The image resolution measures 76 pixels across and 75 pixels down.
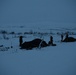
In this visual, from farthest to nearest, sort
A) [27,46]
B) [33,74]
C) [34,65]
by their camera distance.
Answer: [27,46]
[34,65]
[33,74]

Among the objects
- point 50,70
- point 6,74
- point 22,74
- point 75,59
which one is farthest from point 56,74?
point 75,59

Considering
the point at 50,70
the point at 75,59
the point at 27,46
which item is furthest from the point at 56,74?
the point at 27,46

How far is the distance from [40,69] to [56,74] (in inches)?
28.9

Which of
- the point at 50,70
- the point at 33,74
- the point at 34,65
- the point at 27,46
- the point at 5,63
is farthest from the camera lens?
the point at 27,46

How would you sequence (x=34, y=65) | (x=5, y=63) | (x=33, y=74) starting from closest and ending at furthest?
(x=33, y=74) → (x=34, y=65) → (x=5, y=63)

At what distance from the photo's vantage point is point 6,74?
6738 mm

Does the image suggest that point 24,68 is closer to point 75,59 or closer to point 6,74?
point 6,74

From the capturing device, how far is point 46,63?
796cm

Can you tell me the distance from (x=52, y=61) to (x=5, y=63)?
1867mm

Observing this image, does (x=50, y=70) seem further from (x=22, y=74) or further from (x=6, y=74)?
(x=6, y=74)

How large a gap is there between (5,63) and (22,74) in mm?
1771

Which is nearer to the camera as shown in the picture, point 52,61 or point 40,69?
point 40,69

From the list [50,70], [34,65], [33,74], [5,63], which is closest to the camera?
[33,74]

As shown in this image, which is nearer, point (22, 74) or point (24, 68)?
point (22, 74)
